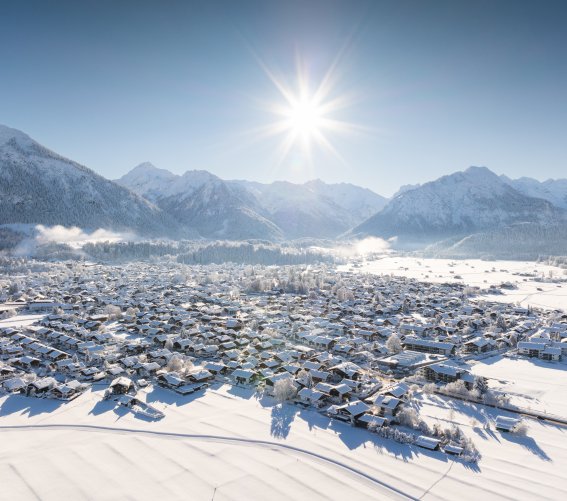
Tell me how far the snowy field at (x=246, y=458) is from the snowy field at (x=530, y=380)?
378 cm

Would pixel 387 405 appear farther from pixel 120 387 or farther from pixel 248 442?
pixel 120 387

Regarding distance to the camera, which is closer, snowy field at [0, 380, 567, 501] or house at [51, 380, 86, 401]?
snowy field at [0, 380, 567, 501]

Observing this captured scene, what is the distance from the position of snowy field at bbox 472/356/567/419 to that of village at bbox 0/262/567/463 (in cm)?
118

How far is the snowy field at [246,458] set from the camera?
19.7 meters

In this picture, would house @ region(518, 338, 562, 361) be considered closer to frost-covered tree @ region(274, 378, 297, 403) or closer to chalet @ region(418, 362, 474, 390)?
chalet @ region(418, 362, 474, 390)

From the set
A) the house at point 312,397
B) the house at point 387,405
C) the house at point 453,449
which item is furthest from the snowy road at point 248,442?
the house at point 387,405

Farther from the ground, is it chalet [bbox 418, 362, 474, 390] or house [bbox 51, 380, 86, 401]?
chalet [bbox 418, 362, 474, 390]

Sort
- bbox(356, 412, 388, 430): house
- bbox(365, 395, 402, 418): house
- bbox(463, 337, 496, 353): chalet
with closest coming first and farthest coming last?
bbox(356, 412, 388, 430): house < bbox(365, 395, 402, 418): house < bbox(463, 337, 496, 353): chalet

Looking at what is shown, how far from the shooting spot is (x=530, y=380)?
35.4 meters

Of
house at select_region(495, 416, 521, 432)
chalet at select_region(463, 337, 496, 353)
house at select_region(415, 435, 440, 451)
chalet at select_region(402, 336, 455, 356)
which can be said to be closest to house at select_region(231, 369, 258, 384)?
house at select_region(415, 435, 440, 451)

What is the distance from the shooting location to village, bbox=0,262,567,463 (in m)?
30.0

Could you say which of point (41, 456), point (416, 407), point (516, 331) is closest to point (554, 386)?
point (416, 407)

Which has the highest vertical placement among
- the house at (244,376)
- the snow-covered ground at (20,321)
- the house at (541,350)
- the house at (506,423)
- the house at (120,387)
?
the house at (541,350)

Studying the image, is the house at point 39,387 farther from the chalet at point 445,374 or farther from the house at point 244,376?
the chalet at point 445,374
